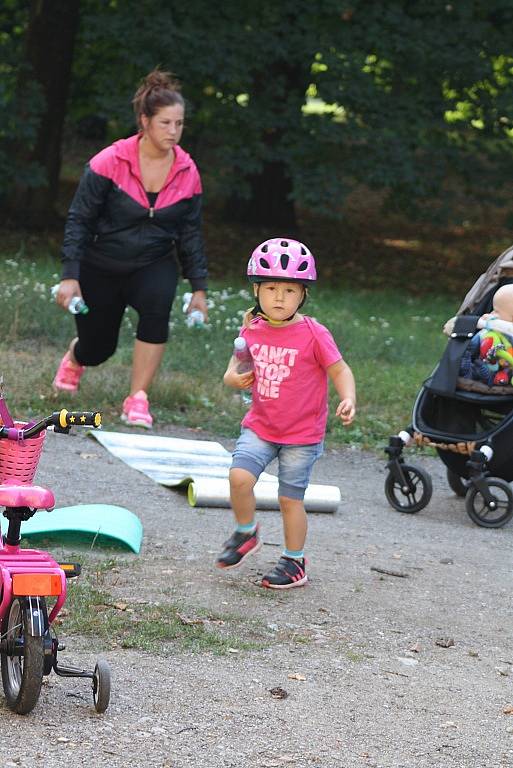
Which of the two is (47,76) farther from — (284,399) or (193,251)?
(284,399)

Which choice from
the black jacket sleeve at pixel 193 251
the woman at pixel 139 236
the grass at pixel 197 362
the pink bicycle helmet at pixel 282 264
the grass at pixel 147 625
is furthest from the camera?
the grass at pixel 197 362

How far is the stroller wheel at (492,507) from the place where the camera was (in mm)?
7023

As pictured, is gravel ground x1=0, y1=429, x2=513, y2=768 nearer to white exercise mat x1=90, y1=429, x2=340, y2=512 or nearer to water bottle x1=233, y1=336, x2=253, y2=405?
white exercise mat x1=90, y1=429, x2=340, y2=512

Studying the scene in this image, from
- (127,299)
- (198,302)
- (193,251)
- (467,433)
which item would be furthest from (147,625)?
(193,251)

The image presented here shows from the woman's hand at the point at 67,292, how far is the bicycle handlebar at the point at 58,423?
4072 millimetres

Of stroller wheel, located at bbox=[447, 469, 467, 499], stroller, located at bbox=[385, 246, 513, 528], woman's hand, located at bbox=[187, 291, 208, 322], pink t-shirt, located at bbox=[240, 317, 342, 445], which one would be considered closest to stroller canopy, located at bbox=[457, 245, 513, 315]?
stroller, located at bbox=[385, 246, 513, 528]

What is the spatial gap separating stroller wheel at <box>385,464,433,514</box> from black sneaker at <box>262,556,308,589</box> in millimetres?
1734

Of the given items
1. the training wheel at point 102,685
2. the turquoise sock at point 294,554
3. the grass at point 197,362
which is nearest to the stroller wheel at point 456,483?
the grass at point 197,362

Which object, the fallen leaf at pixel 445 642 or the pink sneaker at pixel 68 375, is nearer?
the fallen leaf at pixel 445 642

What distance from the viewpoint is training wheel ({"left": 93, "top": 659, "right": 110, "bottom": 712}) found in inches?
155

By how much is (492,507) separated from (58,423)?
12.2ft

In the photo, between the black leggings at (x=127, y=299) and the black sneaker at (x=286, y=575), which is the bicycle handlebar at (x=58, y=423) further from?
the black leggings at (x=127, y=299)

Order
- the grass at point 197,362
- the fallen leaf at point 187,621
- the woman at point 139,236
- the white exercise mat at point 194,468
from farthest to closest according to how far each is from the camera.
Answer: the grass at point 197,362, the woman at point 139,236, the white exercise mat at point 194,468, the fallen leaf at point 187,621

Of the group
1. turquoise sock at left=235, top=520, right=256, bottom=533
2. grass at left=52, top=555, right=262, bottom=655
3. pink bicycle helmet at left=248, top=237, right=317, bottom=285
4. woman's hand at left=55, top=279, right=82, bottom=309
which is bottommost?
grass at left=52, top=555, right=262, bottom=655
